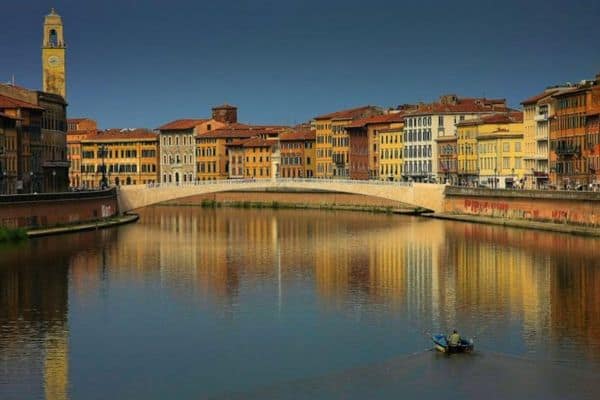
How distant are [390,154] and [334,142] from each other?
853 centimetres

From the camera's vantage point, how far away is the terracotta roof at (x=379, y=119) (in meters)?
98.6

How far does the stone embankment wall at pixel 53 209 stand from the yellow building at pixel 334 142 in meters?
36.1

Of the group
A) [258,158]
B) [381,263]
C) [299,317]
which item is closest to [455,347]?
[299,317]

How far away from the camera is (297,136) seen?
355ft

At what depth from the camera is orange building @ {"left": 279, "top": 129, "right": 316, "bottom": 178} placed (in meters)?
108

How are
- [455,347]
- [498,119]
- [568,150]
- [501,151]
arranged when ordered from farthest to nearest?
[498,119]
[501,151]
[568,150]
[455,347]

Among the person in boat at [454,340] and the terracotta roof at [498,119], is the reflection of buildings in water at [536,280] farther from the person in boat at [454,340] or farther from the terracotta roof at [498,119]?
the terracotta roof at [498,119]

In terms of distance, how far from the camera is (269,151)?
10956cm

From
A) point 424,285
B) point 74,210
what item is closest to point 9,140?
point 74,210

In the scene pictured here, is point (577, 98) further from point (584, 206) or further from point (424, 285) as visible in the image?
point (424, 285)

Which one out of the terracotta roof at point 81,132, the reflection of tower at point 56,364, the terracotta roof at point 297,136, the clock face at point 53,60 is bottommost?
the reflection of tower at point 56,364

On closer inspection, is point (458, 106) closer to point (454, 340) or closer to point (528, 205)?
point (528, 205)

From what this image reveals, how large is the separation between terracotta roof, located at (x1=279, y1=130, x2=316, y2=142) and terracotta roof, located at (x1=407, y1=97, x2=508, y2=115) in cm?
1475

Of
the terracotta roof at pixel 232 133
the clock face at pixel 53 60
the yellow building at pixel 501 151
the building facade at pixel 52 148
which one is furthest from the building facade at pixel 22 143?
Answer: the terracotta roof at pixel 232 133
